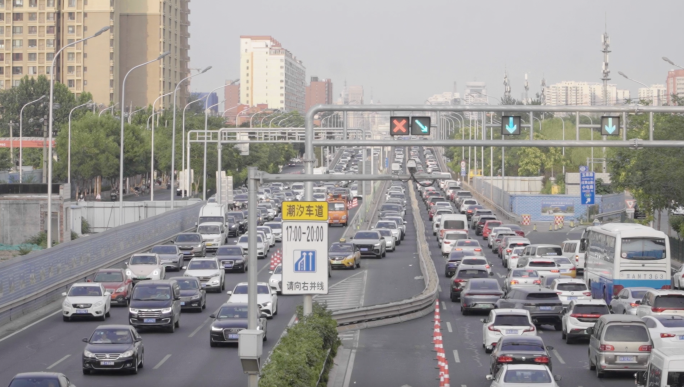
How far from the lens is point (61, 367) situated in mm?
25094

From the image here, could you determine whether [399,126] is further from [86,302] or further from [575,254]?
[575,254]

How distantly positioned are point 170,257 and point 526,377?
32614 mm

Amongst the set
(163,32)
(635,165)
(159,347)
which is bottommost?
(159,347)

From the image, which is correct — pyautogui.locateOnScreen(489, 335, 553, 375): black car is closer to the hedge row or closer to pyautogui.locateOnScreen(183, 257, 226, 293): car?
the hedge row

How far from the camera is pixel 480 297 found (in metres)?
34.9

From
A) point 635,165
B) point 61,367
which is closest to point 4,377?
point 61,367

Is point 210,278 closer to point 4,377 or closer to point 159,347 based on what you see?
point 159,347

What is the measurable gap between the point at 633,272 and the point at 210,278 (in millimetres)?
16827

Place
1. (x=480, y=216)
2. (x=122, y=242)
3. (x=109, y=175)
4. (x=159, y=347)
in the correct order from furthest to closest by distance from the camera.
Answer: (x=109, y=175)
(x=480, y=216)
(x=122, y=242)
(x=159, y=347)

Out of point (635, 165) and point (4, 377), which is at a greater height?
point (635, 165)

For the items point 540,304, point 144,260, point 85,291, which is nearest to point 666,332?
point 540,304

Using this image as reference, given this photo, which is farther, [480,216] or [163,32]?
[163,32]

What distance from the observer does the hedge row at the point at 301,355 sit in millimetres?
16078

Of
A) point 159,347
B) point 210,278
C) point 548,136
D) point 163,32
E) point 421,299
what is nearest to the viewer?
point 159,347
